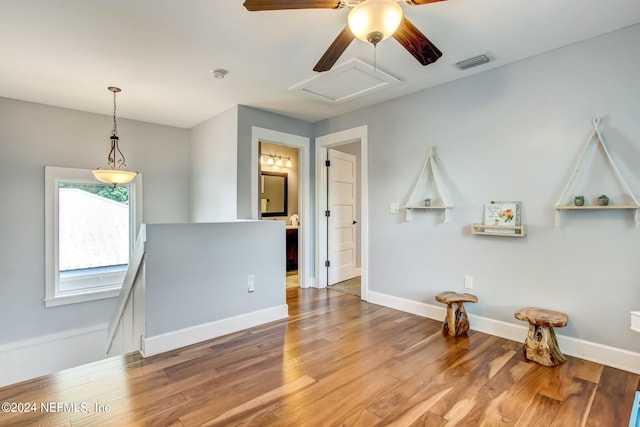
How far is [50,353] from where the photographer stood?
12.6ft

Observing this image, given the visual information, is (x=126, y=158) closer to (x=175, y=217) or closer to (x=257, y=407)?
(x=175, y=217)

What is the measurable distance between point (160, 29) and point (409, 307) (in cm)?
346

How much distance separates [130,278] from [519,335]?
3.48 meters

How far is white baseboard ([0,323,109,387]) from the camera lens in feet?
11.7

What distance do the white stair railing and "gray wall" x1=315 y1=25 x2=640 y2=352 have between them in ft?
8.45

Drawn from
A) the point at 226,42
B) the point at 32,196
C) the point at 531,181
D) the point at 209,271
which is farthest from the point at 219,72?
the point at 531,181

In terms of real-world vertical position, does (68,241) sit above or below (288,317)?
above

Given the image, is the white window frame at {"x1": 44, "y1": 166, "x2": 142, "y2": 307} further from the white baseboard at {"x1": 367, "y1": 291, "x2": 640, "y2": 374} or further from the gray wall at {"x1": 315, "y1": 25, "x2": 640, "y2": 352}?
the gray wall at {"x1": 315, "y1": 25, "x2": 640, "y2": 352}

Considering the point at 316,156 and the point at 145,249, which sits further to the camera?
the point at 316,156

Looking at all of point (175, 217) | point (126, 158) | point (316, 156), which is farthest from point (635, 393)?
point (126, 158)

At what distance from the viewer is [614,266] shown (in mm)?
2340

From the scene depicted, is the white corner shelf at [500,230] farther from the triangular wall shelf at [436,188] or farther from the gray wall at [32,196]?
the gray wall at [32,196]

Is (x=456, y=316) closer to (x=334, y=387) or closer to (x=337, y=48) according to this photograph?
(x=334, y=387)

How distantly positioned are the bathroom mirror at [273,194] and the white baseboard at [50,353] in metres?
3.08
